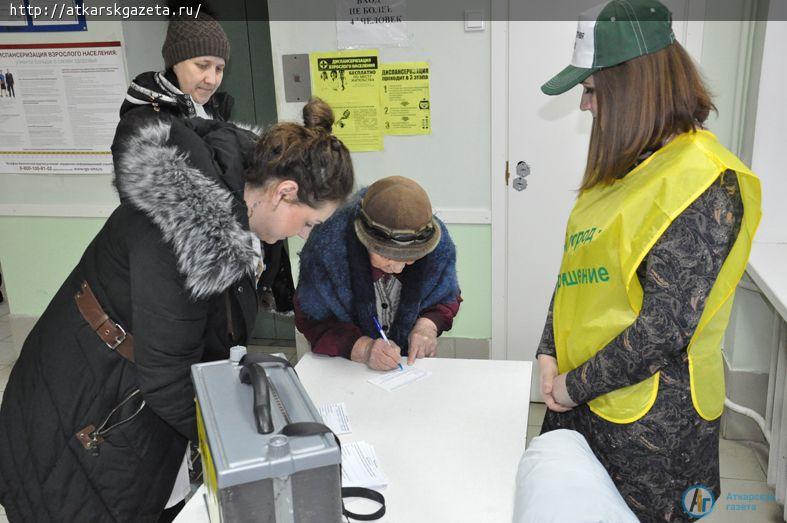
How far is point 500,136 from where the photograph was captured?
298 centimetres

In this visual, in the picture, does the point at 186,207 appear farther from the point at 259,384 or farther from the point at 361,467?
the point at 361,467

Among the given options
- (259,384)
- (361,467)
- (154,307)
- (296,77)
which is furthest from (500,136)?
(259,384)

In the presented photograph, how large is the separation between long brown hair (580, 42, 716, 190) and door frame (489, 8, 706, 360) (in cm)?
152

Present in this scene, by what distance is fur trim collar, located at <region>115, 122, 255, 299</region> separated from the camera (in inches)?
49.7

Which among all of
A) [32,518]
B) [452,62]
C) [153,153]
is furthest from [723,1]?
[32,518]

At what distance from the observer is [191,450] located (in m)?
1.66

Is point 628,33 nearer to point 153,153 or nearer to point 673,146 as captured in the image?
point 673,146

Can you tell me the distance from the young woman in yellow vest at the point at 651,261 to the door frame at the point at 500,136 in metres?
1.44

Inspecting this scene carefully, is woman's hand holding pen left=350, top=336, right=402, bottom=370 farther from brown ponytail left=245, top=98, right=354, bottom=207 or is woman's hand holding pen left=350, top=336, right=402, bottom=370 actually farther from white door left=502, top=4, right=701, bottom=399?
white door left=502, top=4, right=701, bottom=399

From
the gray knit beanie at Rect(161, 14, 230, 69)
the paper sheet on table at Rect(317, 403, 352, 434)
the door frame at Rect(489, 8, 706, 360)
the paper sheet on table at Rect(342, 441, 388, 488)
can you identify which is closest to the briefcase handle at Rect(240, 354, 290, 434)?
the paper sheet on table at Rect(342, 441, 388, 488)

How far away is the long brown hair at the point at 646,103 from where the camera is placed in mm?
1334

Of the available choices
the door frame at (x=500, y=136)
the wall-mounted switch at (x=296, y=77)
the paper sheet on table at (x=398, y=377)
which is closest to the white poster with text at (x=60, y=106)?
the wall-mounted switch at (x=296, y=77)

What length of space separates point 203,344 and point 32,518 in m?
0.60

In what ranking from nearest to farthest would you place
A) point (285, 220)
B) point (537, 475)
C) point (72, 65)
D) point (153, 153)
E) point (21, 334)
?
point (537, 475)
point (153, 153)
point (285, 220)
point (72, 65)
point (21, 334)
